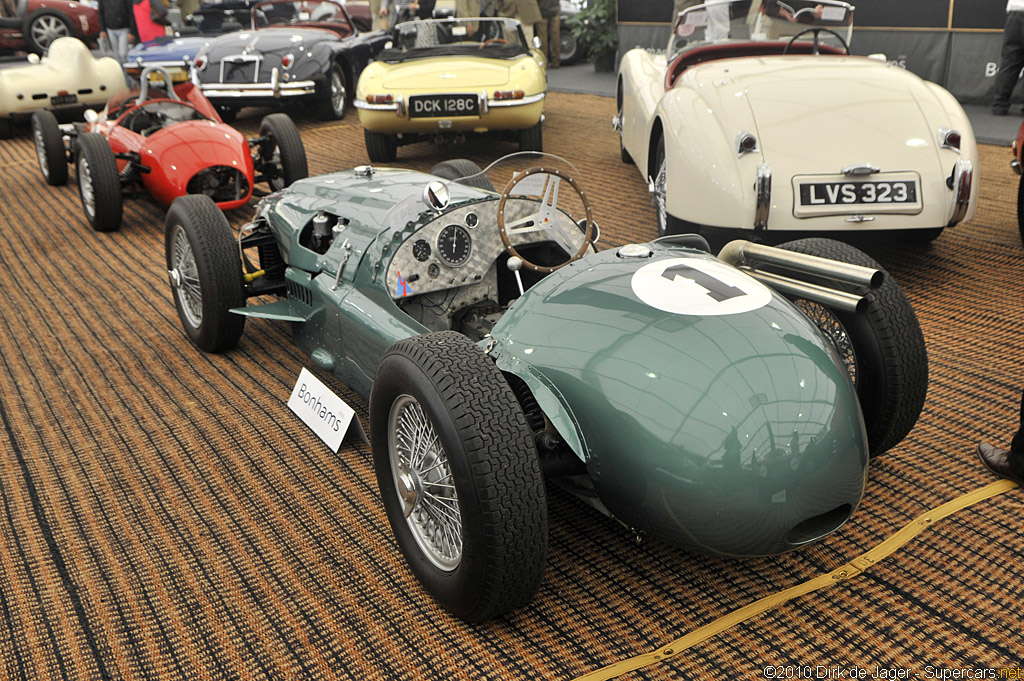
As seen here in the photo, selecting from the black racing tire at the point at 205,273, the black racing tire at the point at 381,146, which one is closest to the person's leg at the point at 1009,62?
the black racing tire at the point at 381,146

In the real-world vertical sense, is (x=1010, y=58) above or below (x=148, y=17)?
below

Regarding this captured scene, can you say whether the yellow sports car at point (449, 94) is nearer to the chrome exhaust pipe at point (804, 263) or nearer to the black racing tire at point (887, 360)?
the chrome exhaust pipe at point (804, 263)

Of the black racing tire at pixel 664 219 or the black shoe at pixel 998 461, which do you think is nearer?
the black shoe at pixel 998 461

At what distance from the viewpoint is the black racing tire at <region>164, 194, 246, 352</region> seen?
370cm

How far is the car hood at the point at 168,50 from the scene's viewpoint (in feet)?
30.8

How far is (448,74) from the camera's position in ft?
23.1

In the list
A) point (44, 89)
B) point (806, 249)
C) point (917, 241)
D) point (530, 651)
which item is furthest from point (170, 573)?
point (44, 89)

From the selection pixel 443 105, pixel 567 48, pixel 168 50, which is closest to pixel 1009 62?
pixel 443 105

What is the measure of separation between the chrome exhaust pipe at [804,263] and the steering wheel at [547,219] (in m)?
0.52

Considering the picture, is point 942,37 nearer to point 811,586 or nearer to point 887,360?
point 887,360

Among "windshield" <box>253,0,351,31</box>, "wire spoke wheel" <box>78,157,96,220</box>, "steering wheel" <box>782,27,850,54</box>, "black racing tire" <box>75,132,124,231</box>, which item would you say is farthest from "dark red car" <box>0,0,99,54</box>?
"steering wheel" <box>782,27,850,54</box>

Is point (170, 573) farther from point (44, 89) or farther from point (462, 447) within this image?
point (44, 89)

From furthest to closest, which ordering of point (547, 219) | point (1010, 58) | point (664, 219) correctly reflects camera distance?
point (1010, 58) → point (664, 219) → point (547, 219)

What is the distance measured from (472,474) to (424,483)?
1.21ft
